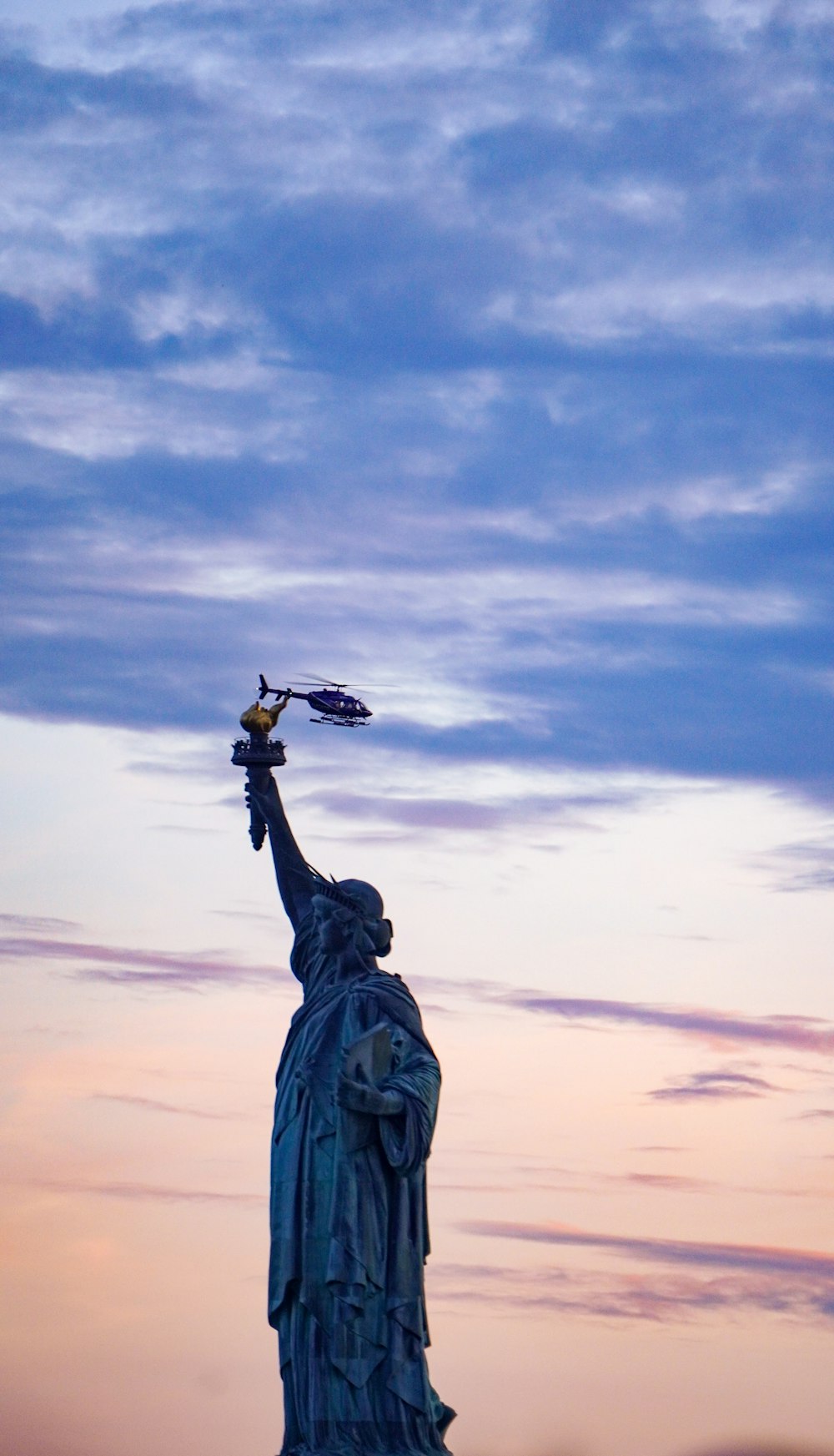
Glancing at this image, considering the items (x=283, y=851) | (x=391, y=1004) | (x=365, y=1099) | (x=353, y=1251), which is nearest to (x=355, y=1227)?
(x=353, y=1251)

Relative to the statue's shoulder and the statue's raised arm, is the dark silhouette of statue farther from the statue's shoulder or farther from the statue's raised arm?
the statue's raised arm

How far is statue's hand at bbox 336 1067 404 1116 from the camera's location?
91.3 feet

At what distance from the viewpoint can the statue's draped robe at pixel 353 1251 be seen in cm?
2752

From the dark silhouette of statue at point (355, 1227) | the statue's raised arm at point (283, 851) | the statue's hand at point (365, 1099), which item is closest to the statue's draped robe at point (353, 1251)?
the dark silhouette of statue at point (355, 1227)

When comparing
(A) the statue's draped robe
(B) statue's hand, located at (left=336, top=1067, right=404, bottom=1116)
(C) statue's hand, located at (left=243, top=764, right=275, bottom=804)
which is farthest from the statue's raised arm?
(B) statue's hand, located at (left=336, top=1067, right=404, bottom=1116)

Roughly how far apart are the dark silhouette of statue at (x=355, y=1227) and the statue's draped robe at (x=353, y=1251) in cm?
1

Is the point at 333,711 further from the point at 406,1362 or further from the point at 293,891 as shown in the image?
the point at 406,1362

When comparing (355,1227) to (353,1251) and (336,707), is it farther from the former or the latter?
(336,707)

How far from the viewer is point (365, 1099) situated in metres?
27.8

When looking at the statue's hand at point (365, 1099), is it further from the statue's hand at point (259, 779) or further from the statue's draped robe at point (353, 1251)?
the statue's hand at point (259, 779)

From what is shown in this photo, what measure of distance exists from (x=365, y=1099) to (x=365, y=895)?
9.08ft

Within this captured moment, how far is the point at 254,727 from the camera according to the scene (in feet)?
101

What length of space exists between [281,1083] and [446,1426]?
425 centimetres

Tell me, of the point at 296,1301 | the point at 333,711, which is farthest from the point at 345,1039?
the point at 333,711
